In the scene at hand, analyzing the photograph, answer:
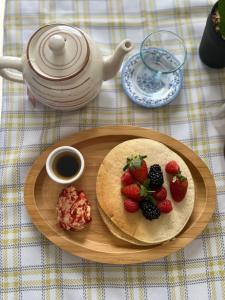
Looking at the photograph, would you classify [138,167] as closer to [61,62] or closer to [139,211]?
[139,211]

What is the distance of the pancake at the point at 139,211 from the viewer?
0.92 meters

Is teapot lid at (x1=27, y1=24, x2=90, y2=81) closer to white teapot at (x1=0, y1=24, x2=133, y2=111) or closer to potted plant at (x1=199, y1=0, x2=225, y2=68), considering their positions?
white teapot at (x1=0, y1=24, x2=133, y2=111)

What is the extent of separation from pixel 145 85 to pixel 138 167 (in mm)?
277

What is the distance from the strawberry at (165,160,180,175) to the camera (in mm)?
938

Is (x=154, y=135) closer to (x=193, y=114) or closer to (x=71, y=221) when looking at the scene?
(x=193, y=114)

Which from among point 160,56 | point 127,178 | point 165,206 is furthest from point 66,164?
point 160,56

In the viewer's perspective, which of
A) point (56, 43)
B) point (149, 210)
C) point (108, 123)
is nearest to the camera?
point (56, 43)

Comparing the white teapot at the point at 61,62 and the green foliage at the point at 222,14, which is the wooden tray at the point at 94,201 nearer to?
the white teapot at the point at 61,62

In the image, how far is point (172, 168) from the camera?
0.94 metres

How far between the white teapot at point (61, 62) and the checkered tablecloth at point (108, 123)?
0.17 meters

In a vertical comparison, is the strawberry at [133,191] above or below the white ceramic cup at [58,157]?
below

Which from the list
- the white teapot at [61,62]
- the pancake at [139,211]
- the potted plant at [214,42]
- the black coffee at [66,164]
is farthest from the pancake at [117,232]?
the potted plant at [214,42]

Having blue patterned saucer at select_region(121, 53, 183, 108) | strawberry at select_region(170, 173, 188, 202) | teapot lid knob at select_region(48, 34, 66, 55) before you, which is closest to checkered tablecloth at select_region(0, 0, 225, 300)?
blue patterned saucer at select_region(121, 53, 183, 108)

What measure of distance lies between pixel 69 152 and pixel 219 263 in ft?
1.51
